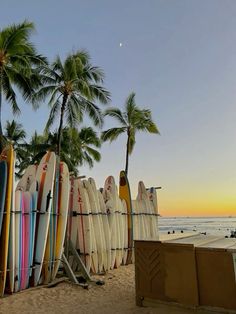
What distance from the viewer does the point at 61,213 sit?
665 centimetres

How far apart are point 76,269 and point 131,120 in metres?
10.1

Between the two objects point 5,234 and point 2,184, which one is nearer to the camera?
point 5,234

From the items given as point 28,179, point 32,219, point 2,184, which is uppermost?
point 28,179

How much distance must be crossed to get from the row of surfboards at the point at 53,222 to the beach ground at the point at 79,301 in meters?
0.43

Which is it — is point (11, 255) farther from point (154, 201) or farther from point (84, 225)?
point (154, 201)

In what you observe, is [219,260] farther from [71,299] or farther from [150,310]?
[71,299]

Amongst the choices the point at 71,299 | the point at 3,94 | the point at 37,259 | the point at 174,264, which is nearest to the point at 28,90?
the point at 3,94

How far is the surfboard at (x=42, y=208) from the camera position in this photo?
5.90 m

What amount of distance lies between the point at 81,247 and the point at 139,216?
2.85m

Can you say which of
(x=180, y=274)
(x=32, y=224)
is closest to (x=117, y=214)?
(x=32, y=224)

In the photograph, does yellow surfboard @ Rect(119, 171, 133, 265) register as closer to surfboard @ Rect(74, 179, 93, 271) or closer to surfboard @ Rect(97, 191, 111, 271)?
surfboard @ Rect(97, 191, 111, 271)

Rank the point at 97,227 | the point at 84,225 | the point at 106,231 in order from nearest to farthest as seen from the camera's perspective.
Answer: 1. the point at 84,225
2. the point at 97,227
3. the point at 106,231

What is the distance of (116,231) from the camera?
27.3 feet

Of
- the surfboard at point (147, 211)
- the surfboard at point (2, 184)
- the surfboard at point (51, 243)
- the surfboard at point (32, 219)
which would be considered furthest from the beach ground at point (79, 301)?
the surfboard at point (147, 211)
